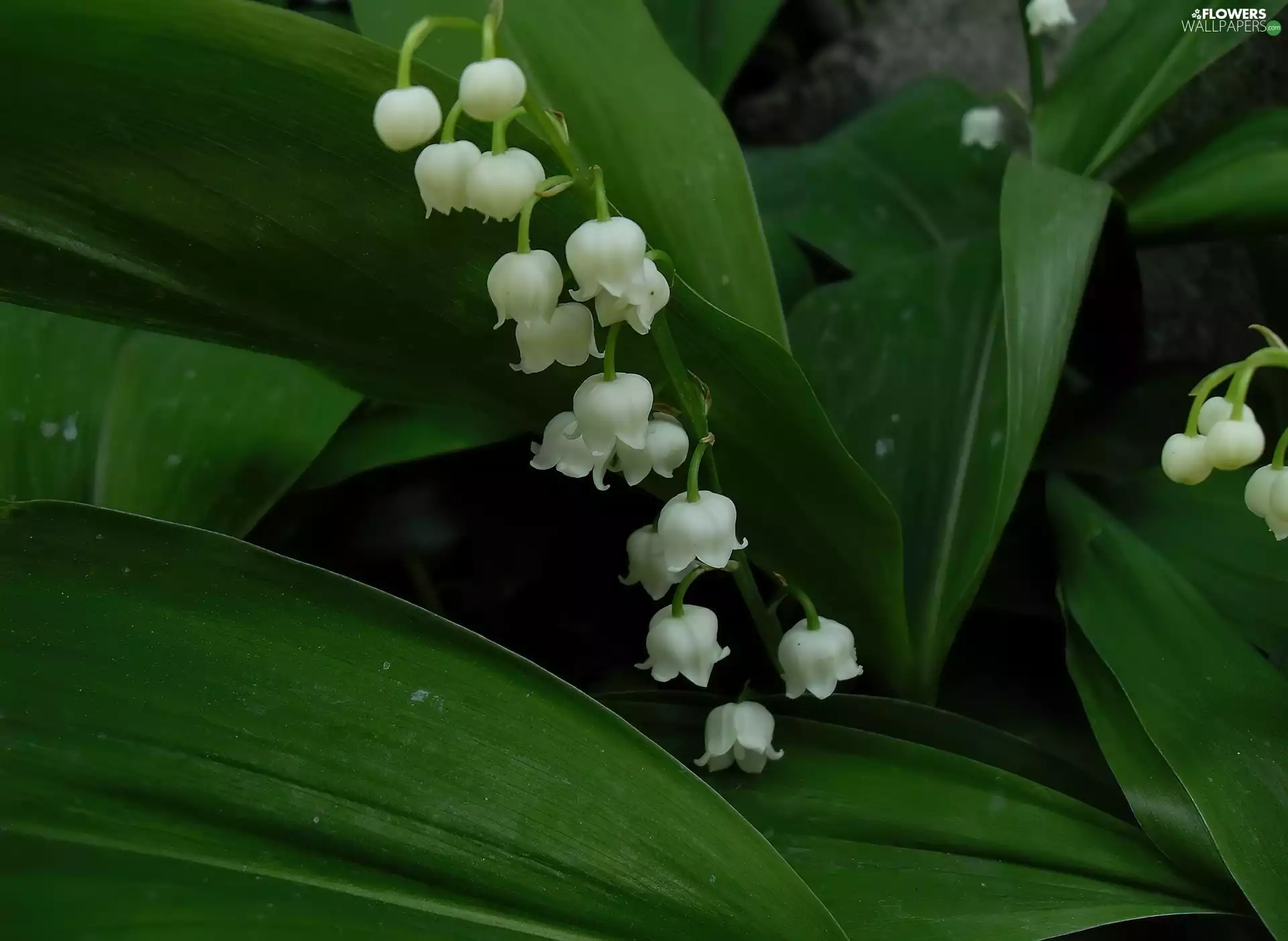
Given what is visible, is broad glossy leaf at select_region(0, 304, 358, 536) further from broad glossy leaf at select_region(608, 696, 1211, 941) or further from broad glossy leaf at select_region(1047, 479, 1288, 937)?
broad glossy leaf at select_region(1047, 479, 1288, 937)

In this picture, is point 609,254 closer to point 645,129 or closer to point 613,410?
point 613,410

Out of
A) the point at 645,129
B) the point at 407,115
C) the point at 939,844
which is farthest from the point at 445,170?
the point at 939,844

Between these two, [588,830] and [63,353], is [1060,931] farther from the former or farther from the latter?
[63,353]

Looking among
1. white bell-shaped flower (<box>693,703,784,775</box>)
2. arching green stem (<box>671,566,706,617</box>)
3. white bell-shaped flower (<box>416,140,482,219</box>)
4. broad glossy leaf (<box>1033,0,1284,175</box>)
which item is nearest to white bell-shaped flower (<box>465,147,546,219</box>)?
white bell-shaped flower (<box>416,140,482,219</box>)

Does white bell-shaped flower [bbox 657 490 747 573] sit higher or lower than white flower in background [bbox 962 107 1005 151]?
lower

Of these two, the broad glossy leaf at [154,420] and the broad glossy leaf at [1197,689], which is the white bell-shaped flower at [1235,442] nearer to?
the broad glossy leaf at [1197,689]
